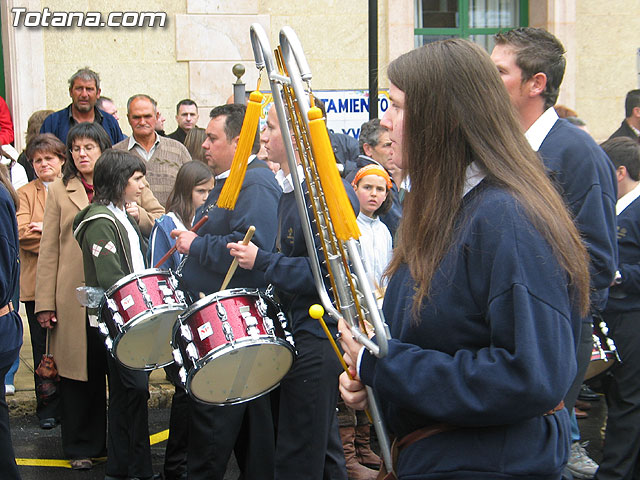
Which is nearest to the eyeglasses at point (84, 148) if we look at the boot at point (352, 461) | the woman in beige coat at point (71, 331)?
the woman in beige coat at point (71, 331)

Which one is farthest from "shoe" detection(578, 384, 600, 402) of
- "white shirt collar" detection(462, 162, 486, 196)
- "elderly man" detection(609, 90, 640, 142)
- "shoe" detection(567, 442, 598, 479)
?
"white shirt collar" detection(462, 162, 486, 196)

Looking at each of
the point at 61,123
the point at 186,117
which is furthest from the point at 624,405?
the point at 186,117

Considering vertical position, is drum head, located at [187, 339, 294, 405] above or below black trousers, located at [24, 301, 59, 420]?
above

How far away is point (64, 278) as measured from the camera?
5246mm

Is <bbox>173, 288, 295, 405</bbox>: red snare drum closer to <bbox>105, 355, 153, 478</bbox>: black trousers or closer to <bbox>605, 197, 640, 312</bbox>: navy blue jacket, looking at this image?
<bbox>105, 355, 153, 478</bbox>: black trousers

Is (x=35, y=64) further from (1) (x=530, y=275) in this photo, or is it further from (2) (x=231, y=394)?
(1) (x=530, y=275)

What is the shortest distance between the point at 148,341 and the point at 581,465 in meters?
2.73

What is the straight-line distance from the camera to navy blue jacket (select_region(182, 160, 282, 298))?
166 inches

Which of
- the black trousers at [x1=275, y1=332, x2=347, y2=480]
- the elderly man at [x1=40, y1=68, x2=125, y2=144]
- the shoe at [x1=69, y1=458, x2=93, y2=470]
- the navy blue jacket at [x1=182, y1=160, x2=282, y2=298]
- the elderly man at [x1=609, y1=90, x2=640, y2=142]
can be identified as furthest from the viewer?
the elderly man at [x1=609, y1=90, x2=640, y2=142]

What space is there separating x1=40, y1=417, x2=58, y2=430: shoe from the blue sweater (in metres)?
4.55

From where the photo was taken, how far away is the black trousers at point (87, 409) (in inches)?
206

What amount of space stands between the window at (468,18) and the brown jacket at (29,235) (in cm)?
666

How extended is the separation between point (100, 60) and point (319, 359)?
23.3ft

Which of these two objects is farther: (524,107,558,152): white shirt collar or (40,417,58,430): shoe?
(40,417,58,430): shoe
